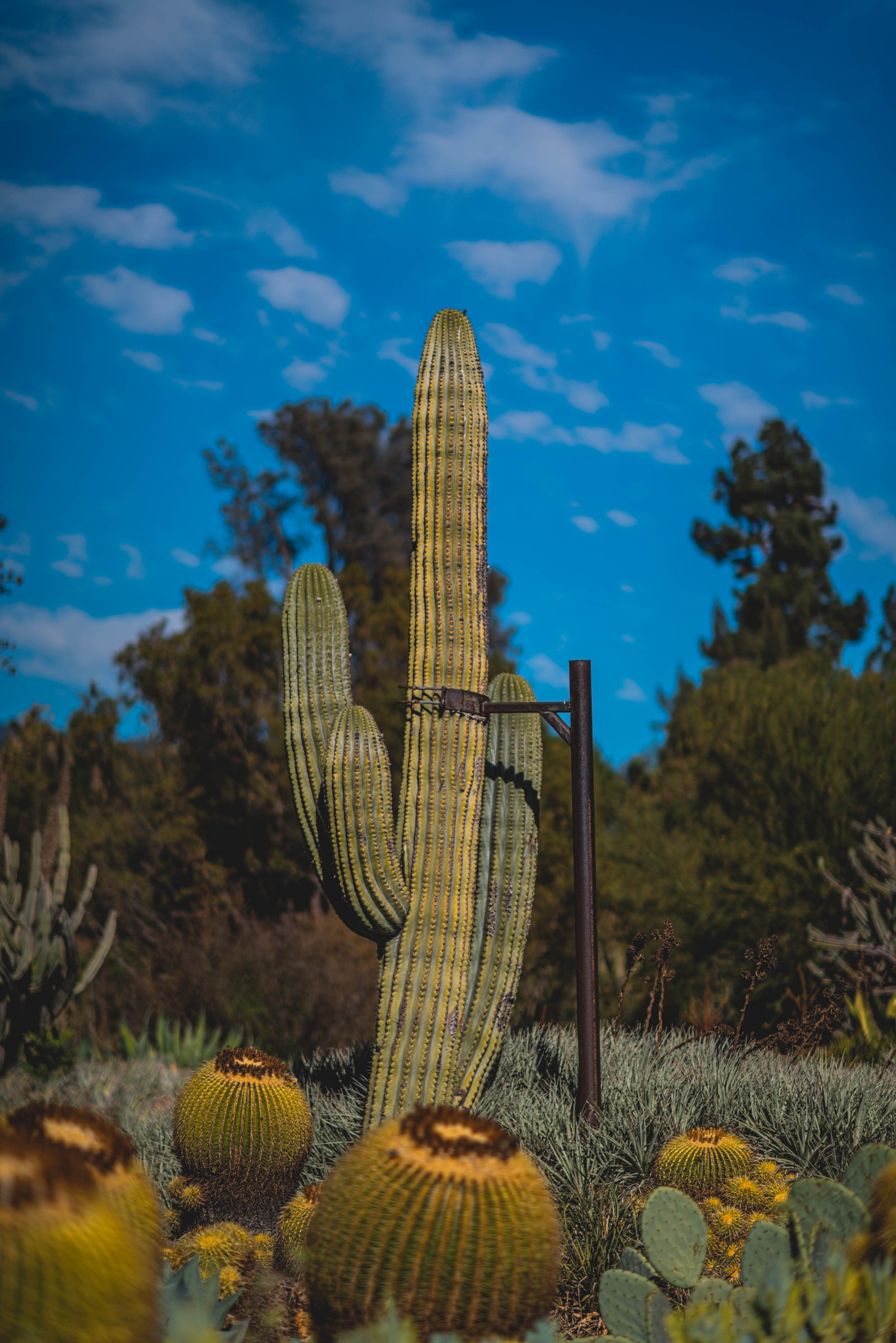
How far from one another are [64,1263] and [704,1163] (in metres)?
3.00

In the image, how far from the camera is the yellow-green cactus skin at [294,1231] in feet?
10.9

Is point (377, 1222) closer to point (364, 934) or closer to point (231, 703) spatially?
point (364, 934)

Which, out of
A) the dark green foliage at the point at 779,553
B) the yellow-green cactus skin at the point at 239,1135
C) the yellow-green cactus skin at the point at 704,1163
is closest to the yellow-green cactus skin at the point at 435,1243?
the yellow-green cactus skin at the point at 239,1135

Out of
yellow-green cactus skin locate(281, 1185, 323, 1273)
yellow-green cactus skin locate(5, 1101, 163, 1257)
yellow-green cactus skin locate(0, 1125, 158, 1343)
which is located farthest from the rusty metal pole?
yellow-green cactus skin locate(0, 1125, 158, 1343)

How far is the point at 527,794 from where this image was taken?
556cm

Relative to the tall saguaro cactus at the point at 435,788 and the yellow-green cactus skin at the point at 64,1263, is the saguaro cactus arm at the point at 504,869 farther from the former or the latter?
the yellow-green cactus skin at the point at 64,1263

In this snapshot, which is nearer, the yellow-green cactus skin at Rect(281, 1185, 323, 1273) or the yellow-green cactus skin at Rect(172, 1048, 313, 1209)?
the yellow-green cactus skin at Rect(281, 1185, 323, 1273)

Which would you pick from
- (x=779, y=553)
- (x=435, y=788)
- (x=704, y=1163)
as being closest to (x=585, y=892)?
(x=435, y=788)

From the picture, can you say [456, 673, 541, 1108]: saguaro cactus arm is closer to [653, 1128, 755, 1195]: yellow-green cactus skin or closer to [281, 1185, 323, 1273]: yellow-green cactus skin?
[653, 1128, 755, 1195]: yellow-green cactus skin

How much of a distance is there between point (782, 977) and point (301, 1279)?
8.02 meters

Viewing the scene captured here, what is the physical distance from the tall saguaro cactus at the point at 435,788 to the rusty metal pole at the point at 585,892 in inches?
17.7

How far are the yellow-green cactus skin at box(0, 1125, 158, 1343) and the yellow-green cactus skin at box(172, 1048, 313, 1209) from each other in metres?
2.42

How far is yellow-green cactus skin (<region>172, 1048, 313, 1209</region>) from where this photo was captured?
379cm

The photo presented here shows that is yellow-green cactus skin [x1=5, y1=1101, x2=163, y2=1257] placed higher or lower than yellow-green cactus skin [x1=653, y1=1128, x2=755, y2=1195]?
higher
